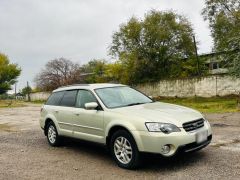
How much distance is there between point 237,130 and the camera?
10102mm

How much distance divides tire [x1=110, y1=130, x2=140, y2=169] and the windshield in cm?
82

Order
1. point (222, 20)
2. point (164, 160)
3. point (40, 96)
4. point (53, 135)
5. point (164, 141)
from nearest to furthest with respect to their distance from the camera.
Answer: point (164, 141) < point (164, 160) < point (53, 135) < point (222, 20) < point (40, 96)

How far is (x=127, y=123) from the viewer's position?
618cm

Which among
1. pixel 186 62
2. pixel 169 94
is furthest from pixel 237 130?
pixel 186 62

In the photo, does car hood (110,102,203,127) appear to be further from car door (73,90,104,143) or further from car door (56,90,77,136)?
car door (56,90,77,136)

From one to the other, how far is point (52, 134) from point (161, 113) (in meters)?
3.87

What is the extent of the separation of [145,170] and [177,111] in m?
1.30

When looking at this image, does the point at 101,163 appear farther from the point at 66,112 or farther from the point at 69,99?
the point at 69,99

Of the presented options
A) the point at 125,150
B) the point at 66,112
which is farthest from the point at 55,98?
the point at 125,150

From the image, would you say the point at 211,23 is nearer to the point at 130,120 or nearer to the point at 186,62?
the point at 186,62

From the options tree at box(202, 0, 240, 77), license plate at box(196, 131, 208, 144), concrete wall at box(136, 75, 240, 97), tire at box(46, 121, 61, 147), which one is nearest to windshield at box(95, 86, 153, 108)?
license plate at box(196, 131, 208, 144)

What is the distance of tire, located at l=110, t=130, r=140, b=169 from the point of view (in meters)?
6.06

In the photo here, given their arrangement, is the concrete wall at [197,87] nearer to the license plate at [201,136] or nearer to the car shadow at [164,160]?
the car shadow at [164,160]

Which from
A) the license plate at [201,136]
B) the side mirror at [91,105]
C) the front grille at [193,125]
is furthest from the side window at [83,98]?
the license plate at [201,136]
